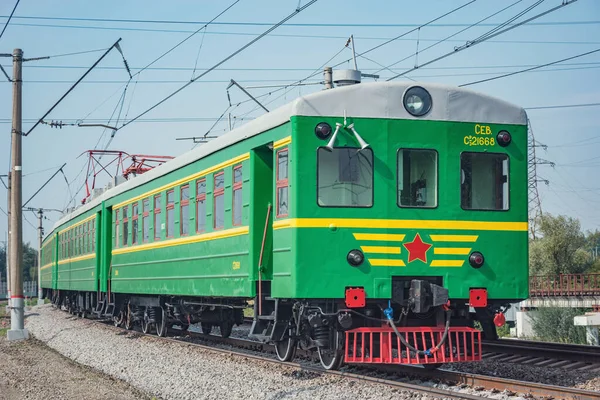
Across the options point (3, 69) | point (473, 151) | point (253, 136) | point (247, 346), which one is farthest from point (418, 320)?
point (3, 69)

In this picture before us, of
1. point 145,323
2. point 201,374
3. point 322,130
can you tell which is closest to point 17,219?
point 145,323

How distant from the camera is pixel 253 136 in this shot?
11.3 meters

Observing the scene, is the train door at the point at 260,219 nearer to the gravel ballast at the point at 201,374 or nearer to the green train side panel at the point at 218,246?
the green train side panel at the point at 218,246

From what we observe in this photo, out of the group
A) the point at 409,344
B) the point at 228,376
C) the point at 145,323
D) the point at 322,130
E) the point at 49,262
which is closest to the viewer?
the point at 409,344

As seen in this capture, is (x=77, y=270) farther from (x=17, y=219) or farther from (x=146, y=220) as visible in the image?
(x=146, y=220)

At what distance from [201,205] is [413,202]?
4.39m

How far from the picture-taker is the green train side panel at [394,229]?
990 cm

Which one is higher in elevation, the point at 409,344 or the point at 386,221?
the point at 386,221

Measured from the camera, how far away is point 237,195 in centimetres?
1187

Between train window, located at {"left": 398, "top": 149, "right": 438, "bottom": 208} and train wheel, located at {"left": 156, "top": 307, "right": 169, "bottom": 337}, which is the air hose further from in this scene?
train wheel, located at {"left": 156, "top": 307, "right": 169, "bottom": 337}

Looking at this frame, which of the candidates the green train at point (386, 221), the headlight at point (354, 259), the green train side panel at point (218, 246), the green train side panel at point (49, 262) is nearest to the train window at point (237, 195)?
the green train side panel at point (218, 246)

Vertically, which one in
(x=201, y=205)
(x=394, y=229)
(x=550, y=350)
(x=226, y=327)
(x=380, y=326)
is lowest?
(x=226, y=327)

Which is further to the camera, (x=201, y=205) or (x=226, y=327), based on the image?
(x=226, y=327)

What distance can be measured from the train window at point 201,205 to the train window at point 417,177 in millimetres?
4128
